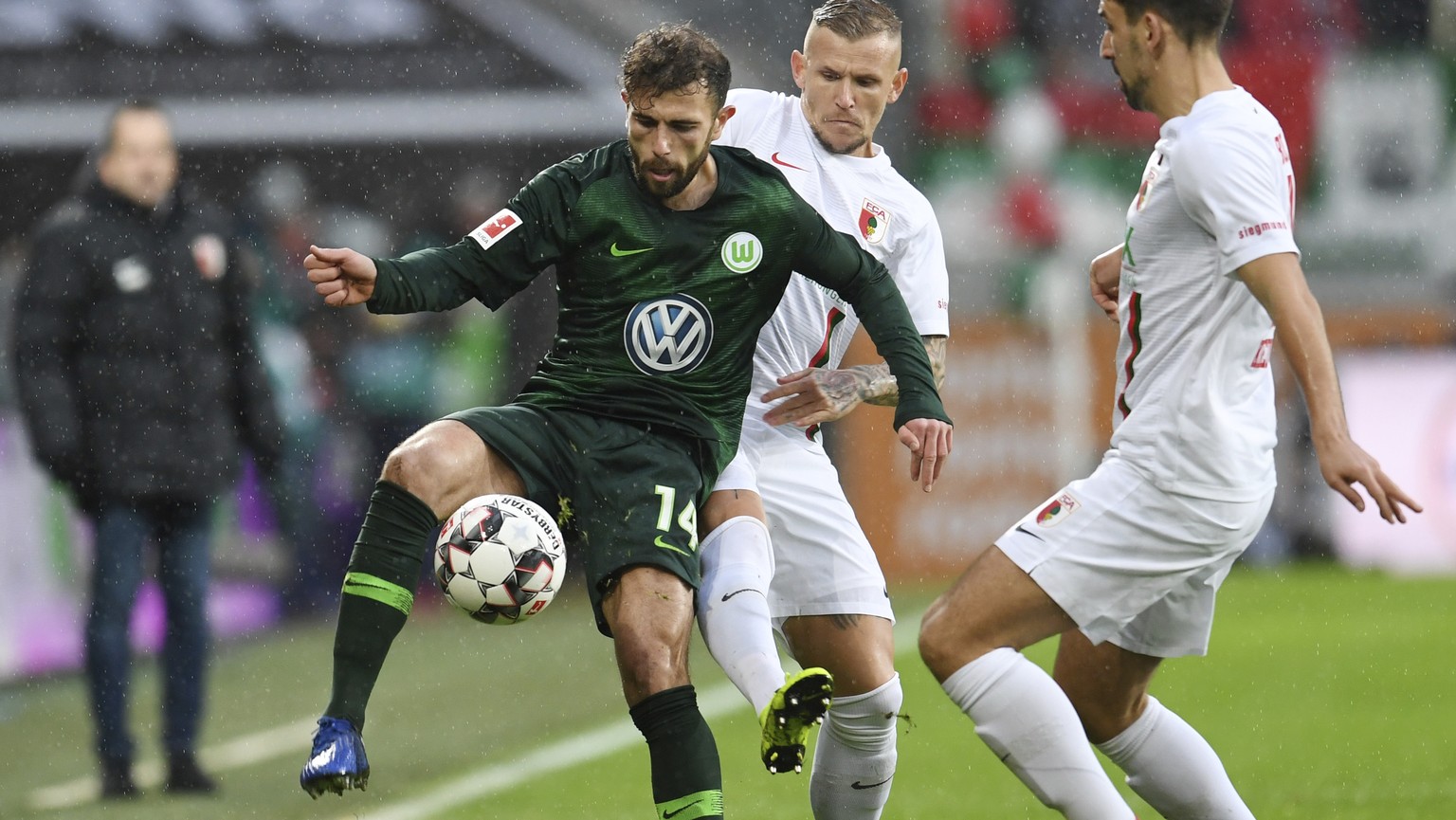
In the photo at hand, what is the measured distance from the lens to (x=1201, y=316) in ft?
15.0

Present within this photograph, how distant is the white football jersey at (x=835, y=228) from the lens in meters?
5.50

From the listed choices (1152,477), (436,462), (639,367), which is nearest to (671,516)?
(639,367)

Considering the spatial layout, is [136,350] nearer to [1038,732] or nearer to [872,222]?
[872,222]

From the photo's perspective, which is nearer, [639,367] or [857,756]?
[639,367]

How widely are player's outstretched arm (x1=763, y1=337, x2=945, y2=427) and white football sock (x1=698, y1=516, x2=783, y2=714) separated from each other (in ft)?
1.35

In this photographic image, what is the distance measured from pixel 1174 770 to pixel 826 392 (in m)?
1.33

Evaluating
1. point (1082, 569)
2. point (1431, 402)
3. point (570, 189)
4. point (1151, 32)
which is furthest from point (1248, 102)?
point (1431, 402)

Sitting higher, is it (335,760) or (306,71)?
(306,71)

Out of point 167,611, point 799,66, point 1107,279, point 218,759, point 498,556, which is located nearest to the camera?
point 498,556

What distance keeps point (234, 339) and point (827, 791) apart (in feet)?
12.3

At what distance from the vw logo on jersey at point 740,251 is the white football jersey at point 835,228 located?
57cm

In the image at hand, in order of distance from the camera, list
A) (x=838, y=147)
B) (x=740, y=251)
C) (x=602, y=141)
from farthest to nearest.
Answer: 1. (x=602, y=141)
2. (x=838, y=147)
3. (x=740, y=251)

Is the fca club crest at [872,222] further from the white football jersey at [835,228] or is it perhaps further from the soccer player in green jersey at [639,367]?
the soccer player in green jersey at [639,367]

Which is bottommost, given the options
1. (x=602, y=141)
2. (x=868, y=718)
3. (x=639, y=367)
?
(x=868, y=718)
